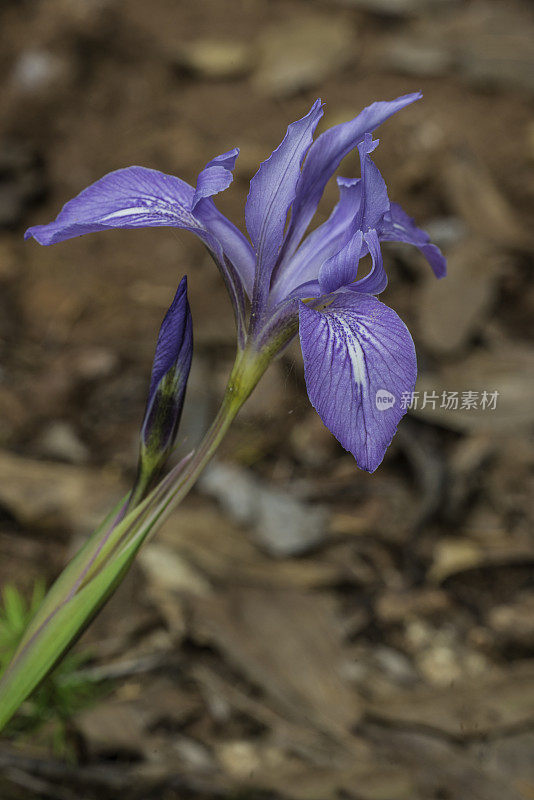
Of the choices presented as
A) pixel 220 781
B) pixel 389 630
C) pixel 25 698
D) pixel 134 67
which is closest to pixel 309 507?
pixel 389 630

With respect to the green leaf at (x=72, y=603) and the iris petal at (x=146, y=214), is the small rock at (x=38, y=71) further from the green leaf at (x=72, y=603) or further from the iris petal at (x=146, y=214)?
the green leaf at (x=72, y=603)

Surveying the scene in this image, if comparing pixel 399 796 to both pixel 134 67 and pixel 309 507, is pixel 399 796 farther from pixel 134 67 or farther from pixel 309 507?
pixel 134 67

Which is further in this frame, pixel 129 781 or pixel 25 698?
pixel 129 781

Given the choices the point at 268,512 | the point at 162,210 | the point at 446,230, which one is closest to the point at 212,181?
the point at 162,210

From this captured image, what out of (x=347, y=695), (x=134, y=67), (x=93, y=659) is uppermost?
(x=134, y=67)

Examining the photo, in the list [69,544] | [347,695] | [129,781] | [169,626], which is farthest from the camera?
[69,544]

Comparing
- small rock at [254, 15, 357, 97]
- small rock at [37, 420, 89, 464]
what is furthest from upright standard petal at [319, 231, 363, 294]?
small rock at [254, 15, 357, 97]

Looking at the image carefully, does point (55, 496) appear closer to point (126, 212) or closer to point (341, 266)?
point (126, 212)

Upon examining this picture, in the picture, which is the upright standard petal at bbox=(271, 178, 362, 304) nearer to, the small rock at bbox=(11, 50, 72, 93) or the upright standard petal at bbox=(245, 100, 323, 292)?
the upright standard petal at bbox=(245, 100, 323, 292)
